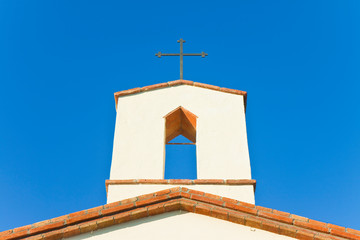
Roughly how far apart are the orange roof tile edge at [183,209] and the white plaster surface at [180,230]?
63mm

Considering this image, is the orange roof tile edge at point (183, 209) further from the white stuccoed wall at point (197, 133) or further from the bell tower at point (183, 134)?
the white stuccoed wall at point (197, 133)

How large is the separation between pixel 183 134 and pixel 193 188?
2095 millimetres

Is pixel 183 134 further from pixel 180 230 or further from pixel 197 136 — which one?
pixel 180 230

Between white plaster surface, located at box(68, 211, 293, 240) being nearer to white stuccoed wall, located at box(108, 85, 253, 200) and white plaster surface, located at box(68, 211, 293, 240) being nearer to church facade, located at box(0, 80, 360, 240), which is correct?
church facade, located at box(0, 80, 360, 240)

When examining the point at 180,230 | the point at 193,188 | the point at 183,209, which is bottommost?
the point at 180,230

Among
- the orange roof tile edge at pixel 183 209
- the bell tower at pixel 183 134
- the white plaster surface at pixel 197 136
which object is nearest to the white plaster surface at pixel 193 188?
the bell tower at pixel 183 134

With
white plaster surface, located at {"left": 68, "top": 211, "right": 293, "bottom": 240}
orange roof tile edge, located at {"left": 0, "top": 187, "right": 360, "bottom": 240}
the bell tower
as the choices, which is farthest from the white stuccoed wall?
white plaster surface, located at {"left": 68, "top": 211, "right": 293, "bottom": 240}

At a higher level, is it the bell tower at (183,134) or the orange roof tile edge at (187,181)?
the bell tower at (183,134)

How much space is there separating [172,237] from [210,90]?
4.02m

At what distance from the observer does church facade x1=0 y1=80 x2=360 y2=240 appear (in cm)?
656

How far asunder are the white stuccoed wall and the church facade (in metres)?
0.02

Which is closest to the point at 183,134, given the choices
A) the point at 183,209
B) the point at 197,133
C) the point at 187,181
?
the point at 197,133

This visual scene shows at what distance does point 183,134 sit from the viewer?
33.9 feet

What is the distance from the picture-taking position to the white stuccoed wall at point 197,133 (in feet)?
29.0
